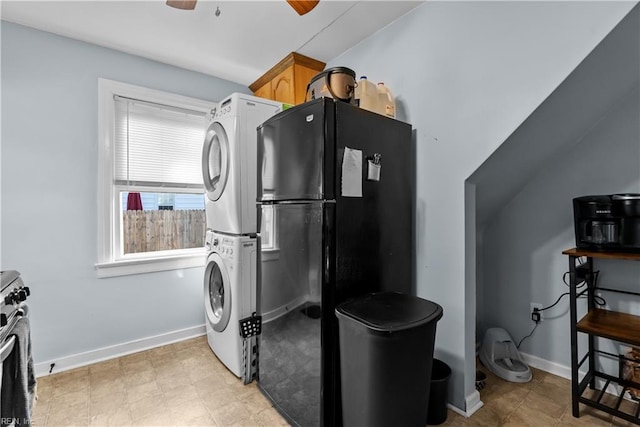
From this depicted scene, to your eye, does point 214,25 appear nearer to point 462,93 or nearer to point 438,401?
point 462,93

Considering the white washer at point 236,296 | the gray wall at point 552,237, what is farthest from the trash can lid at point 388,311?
the gray wall at point 552,237

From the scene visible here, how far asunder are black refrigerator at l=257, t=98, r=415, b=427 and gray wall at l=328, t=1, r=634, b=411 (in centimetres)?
16

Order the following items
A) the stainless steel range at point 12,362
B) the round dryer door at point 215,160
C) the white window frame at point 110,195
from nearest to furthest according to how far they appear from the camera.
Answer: the stainless steel range at point 12,362 < the round dryer door at point 215,160 < the white window frame at point 110,195

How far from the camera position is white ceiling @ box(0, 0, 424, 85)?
184 centimetres

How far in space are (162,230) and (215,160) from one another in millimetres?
972

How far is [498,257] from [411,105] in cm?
143

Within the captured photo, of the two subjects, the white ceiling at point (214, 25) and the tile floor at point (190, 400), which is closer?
the tile floor at point (190, 400)

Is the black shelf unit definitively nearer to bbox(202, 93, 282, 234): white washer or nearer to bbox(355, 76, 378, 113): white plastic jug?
bbox(355, 76, 378, 113): white plastic jug

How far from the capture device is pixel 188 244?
2.79 meters

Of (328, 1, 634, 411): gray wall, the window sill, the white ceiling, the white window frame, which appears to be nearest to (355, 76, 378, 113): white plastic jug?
(328, 1, 634, 411): gray wall

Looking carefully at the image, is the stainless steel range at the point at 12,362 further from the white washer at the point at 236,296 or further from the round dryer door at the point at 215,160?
the round dryer door at the point at 215,160

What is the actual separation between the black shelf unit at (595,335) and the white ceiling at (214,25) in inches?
77.0

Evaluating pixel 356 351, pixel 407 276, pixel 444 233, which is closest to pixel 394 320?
pixel 356 351

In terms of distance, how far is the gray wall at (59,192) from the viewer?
1983 mm
